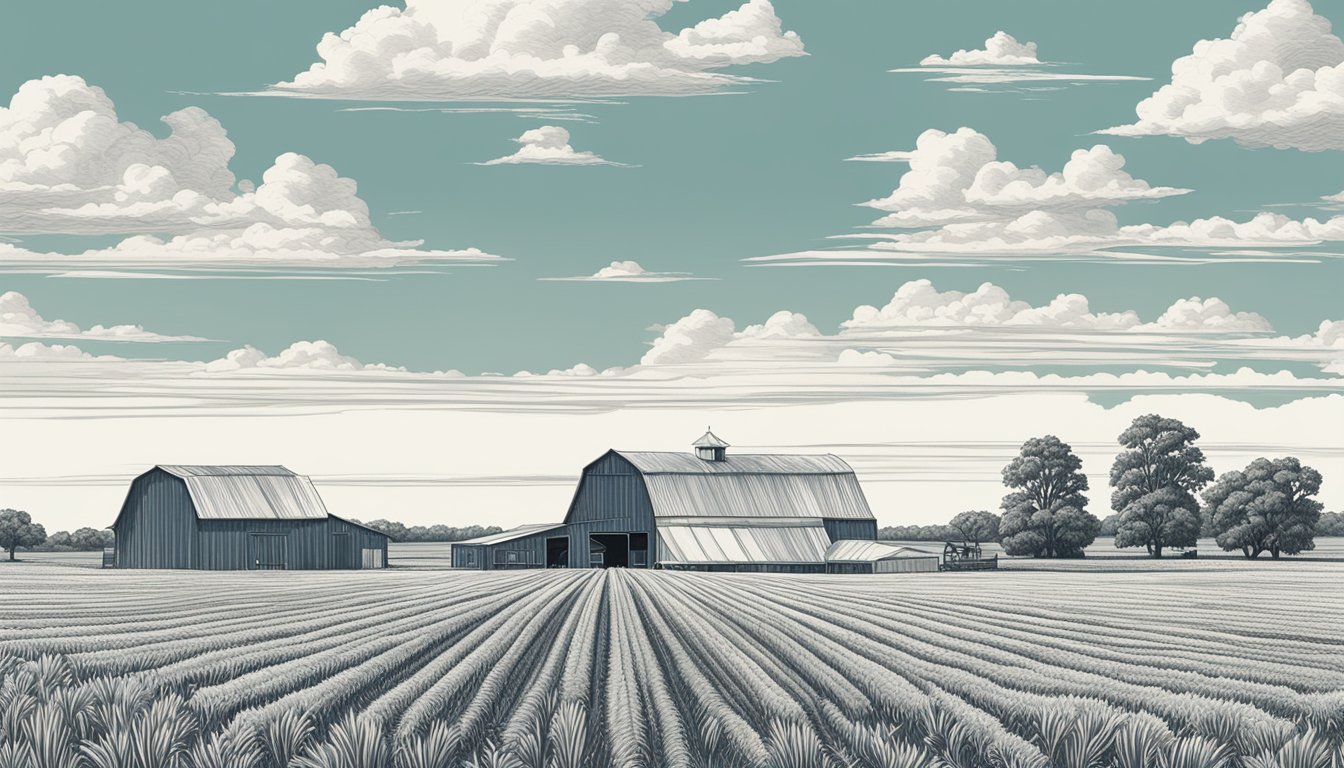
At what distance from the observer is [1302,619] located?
48906 millimetres

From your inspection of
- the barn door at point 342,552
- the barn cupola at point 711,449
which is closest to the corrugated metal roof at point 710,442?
the barn cupola at point 711,449

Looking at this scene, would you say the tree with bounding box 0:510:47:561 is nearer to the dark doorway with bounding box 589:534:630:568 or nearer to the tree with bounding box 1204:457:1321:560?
the dark doorway with bounding box 589:534:630:568

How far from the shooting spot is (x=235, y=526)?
104500 millimetres

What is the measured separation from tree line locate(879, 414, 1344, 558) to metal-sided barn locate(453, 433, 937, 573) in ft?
59.4

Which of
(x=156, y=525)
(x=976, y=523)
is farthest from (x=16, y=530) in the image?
(x=976, y=523)

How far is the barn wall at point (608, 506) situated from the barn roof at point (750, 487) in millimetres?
964

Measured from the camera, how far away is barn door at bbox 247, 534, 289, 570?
105 metres

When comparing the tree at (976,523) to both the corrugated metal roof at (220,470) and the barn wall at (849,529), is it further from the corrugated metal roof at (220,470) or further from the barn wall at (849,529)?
the corrugated metal roof at (220,470)

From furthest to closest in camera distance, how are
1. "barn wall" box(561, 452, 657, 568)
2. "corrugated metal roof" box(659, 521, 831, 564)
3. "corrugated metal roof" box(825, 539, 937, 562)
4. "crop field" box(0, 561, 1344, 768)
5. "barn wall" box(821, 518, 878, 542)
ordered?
"barn wall" box(821, 518, 878, 542), "barn wall" box(561, 452, 657, 568), "corrugated metal roof" box(659, 521, 831, 564), "corrugated metal roof" box(825, 539, 937, 562), "crop field" box(0, 561, 1344, 768)

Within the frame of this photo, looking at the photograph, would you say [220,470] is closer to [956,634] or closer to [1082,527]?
[1082,527]

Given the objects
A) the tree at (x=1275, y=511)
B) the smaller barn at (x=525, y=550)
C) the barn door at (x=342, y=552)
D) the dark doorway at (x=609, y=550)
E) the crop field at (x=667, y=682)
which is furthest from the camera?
the tree at (x=1275, y=511)

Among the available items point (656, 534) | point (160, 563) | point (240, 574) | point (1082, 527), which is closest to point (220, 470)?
point (160, 563)

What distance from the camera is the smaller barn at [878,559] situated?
98562mm

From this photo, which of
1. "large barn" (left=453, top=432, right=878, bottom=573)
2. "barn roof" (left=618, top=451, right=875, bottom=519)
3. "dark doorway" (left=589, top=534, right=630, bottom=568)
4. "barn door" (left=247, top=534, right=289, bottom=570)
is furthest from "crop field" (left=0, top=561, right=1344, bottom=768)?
"barn roof" (left=618, top=451, right=875, bottom=519)
